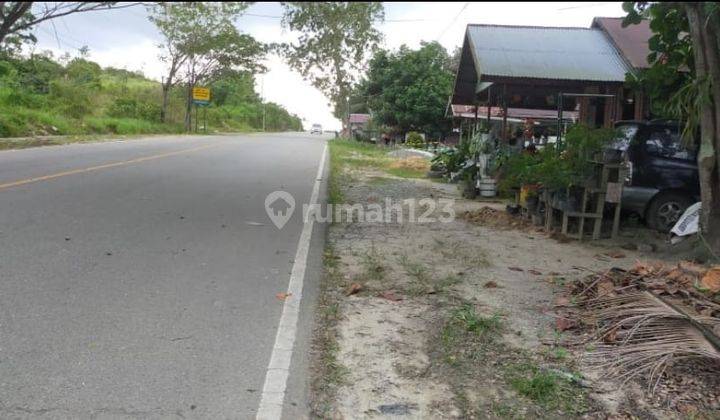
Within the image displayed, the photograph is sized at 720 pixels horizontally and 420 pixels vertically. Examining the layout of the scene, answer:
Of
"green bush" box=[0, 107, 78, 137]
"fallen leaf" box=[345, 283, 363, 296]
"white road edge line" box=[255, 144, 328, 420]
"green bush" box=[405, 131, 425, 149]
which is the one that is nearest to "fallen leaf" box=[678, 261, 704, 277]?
"fallen leaf" box=[345, 283, 363, 296]

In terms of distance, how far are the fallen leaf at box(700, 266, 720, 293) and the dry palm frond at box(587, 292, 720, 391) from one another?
70 cm

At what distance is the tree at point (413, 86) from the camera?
35719 mm

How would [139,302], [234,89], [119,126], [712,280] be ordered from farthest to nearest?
[234,89], [119,126], [712,280], [139,302]

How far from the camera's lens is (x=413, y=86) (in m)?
35.8

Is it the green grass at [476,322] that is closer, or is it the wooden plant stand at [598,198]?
the green grass at [476,322]

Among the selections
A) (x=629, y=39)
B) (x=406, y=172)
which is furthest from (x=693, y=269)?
(x=406, y=172)

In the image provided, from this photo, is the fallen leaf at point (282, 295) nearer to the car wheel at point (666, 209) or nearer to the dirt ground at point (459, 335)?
the dirt ground at point (459, 335)

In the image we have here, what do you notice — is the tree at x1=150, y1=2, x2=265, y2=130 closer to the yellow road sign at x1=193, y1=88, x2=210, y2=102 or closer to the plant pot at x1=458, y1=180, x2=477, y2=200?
the yellow road sign at x1=193, y1=88, x2=210, y2=102

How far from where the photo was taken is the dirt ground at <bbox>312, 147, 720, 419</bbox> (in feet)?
11.2

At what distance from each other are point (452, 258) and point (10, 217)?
534 centimetres

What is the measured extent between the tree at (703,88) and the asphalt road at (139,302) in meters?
4.35
